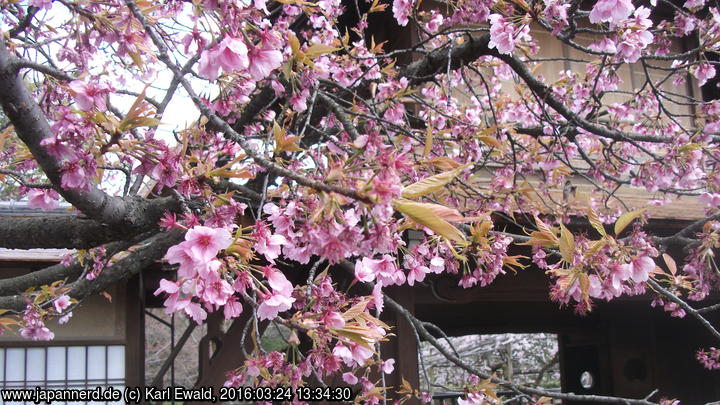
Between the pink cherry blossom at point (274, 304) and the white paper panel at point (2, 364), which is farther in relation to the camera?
the white paper panel at point (2, 364)

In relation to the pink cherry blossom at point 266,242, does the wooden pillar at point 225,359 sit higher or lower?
lower

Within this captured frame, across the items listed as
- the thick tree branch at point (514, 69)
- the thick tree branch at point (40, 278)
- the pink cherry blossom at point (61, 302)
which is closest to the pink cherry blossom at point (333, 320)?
the thick tree branch at point (40, 278)

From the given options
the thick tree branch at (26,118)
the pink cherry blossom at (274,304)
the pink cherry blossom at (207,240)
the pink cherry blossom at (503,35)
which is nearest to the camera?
the pink cherry blossom at (207,240)

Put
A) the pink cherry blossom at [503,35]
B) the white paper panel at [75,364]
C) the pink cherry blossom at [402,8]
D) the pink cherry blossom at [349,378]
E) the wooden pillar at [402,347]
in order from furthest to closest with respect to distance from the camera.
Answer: the white paper panel at [75,364] → the wooden pillar at [402,347] → the pink cherry blossom at [402,8] → the pink cherry blossom at [349,378] → the pink cherry blossom at [503,35]

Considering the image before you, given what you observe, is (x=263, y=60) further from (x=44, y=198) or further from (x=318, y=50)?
(x=44, y=198)

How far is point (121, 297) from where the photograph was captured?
433 centimetres

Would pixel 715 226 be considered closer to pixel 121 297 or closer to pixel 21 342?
pixel 121 297

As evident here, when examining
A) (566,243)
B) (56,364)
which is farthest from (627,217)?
(56,364)

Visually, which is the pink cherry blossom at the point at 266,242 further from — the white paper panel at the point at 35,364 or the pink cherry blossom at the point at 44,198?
the white paper panel at the point at 35,364

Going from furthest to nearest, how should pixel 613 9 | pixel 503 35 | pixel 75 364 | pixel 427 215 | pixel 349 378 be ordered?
pixel 75 364, pixel 349 378, pixel 503 35, pixel 613 9, pixel 427 215

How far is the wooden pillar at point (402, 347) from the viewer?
3775 millimetres

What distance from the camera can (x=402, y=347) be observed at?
150 inches

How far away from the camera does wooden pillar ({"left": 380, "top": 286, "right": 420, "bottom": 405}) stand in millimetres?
3775

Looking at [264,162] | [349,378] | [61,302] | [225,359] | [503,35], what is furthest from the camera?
[225,359]
